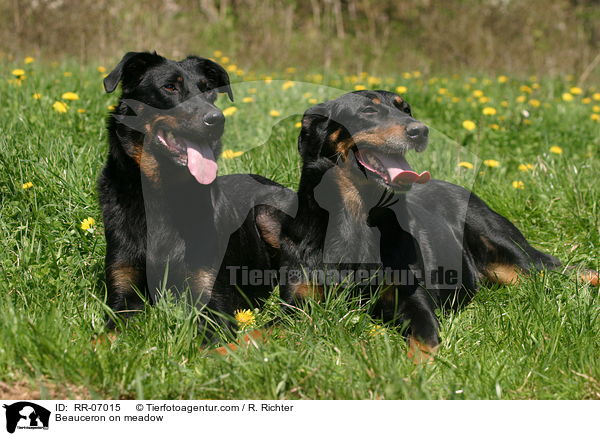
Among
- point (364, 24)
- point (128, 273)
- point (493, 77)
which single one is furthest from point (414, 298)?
point (364, 24)

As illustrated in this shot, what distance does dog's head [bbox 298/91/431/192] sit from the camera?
3.37 meters

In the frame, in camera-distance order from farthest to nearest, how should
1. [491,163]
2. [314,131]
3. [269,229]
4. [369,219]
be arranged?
[491,163] < [269,229] < [314,131] < [369,219]

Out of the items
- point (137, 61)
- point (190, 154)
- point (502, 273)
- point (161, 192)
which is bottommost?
point (502, 273)

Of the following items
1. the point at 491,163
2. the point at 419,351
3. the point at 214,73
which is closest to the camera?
the point at 419,351

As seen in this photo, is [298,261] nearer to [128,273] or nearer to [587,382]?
[128,273]

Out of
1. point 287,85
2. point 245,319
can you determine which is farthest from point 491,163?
point 245,319

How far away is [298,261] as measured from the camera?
11.8 feet

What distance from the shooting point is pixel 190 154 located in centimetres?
339

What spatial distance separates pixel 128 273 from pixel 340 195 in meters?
1.23

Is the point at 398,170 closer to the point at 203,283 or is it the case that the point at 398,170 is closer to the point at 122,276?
the point at 203,283

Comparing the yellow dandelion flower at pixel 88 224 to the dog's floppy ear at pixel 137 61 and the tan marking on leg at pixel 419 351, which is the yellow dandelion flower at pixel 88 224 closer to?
the dog's floppy ear at pixel 137 61

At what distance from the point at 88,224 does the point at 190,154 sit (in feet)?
2.98

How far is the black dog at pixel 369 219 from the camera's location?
3379mm

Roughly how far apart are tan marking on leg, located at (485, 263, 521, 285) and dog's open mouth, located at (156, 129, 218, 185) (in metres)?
2.02
